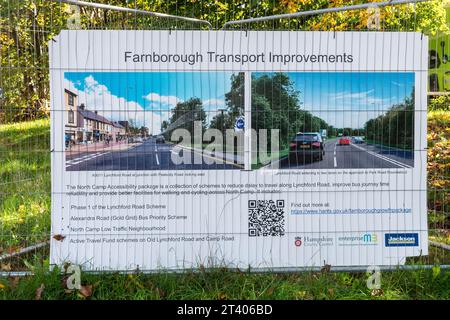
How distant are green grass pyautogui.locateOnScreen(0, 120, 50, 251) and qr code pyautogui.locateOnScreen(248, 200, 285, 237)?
1.94 meters

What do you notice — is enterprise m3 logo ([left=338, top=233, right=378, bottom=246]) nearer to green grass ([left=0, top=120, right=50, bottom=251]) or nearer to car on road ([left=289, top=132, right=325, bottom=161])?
car on road ([left=289, top=132, right=325, bottom=161])

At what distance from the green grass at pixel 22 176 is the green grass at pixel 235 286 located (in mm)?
751

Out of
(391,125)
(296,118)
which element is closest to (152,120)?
(296,118)

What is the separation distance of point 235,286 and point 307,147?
55.5 inches

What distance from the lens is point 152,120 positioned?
404cm

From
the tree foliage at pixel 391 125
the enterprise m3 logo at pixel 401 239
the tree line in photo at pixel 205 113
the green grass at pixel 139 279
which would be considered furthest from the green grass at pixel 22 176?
the enterprise m3 logo at pixel 401 239

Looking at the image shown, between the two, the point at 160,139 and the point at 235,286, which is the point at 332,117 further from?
the point at 235,286

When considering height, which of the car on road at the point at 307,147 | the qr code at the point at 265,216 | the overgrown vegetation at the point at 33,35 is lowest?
the qr code at the point at 265,216

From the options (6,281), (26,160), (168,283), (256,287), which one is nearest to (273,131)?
(256,287)

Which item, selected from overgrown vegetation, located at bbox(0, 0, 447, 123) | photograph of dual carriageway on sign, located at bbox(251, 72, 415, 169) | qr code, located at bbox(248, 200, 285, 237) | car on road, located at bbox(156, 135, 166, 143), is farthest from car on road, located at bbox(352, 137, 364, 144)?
car on road, located at bbox(156, 135, 166, 143)

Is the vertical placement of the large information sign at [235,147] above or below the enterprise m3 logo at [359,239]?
above

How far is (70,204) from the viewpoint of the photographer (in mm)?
4023

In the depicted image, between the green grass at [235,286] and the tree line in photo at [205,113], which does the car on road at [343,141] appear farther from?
the green grass at [235,286]

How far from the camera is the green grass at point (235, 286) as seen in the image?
3.79m
